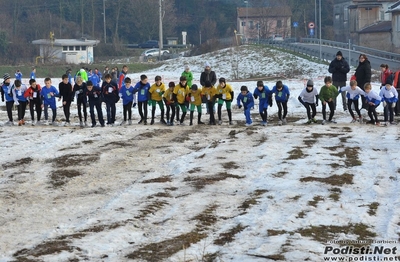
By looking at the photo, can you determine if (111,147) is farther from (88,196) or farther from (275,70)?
(275,70)

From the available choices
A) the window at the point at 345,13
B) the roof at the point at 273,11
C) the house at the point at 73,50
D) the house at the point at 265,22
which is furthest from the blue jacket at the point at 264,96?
the window at the point at 345,13

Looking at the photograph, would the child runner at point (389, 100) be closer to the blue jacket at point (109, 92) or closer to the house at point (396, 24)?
the blue jacket at point (109, 92)

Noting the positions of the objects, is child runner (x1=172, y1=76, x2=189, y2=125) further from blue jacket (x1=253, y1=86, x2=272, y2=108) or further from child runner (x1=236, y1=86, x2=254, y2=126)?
blue jacket (x1=253, y1=86, x2=272, y2=108)

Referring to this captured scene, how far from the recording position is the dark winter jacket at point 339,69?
2377 cm

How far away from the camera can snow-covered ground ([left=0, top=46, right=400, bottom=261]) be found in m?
9.94

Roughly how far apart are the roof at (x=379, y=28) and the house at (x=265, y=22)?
1042cm

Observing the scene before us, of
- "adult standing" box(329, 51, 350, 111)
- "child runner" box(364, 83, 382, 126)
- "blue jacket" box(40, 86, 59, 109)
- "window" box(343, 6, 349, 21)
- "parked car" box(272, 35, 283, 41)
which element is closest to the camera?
"child runner" box(364, 83, 382, 126)

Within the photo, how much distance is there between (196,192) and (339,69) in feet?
40.2

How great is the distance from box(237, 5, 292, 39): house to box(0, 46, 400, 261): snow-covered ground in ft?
229

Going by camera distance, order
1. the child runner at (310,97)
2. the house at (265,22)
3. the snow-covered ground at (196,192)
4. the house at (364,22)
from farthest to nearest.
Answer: the house at (265,22)
the house at (364,22)
the child runner at (310,97)
the snow-covered ground at (196,192)

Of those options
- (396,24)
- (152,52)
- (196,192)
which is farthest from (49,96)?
(152,52)

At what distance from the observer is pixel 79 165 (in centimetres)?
1531

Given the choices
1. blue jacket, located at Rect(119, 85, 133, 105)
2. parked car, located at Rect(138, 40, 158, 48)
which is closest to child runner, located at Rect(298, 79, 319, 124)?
blue jacket, located at Rect(119, 85, 133, 105)

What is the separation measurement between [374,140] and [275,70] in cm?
4054
